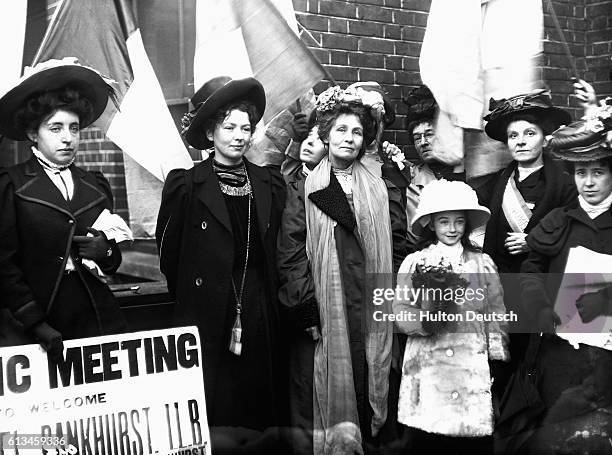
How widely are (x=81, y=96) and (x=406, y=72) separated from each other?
2411 millimetres

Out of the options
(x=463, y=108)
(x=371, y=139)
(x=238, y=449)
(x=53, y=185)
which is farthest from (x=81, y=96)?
(x=463, y=108)

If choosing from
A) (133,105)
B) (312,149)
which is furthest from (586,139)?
(133,105)

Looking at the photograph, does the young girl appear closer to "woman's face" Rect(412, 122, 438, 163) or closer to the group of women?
the group of women

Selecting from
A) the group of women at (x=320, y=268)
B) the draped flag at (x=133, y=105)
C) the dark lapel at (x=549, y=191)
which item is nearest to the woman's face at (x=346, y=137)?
the group of women at (x=320, y=268)

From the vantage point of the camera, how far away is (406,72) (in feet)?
17.9

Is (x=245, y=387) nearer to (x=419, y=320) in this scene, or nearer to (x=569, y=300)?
(x=419, y=320)

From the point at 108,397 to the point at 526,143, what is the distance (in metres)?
2.87

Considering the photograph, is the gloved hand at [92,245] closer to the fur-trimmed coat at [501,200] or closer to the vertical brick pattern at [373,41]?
the vertical brick pattern at [373,41]

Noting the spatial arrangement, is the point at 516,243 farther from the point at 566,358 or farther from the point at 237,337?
the point at 237,337

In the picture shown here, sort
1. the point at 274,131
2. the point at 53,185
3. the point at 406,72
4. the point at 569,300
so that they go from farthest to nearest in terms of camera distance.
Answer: the point at 406,72
the point at 274,131
the point at 569,300
the point at 53,185

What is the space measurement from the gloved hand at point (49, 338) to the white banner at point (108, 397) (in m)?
0.04

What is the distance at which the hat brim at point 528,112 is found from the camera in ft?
15.7

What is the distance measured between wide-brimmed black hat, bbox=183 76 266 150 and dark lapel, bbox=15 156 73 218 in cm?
86

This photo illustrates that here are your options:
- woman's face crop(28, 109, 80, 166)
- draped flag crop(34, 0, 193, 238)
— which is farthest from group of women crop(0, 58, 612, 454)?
draped flag crop(34, 0, 193, 238)
